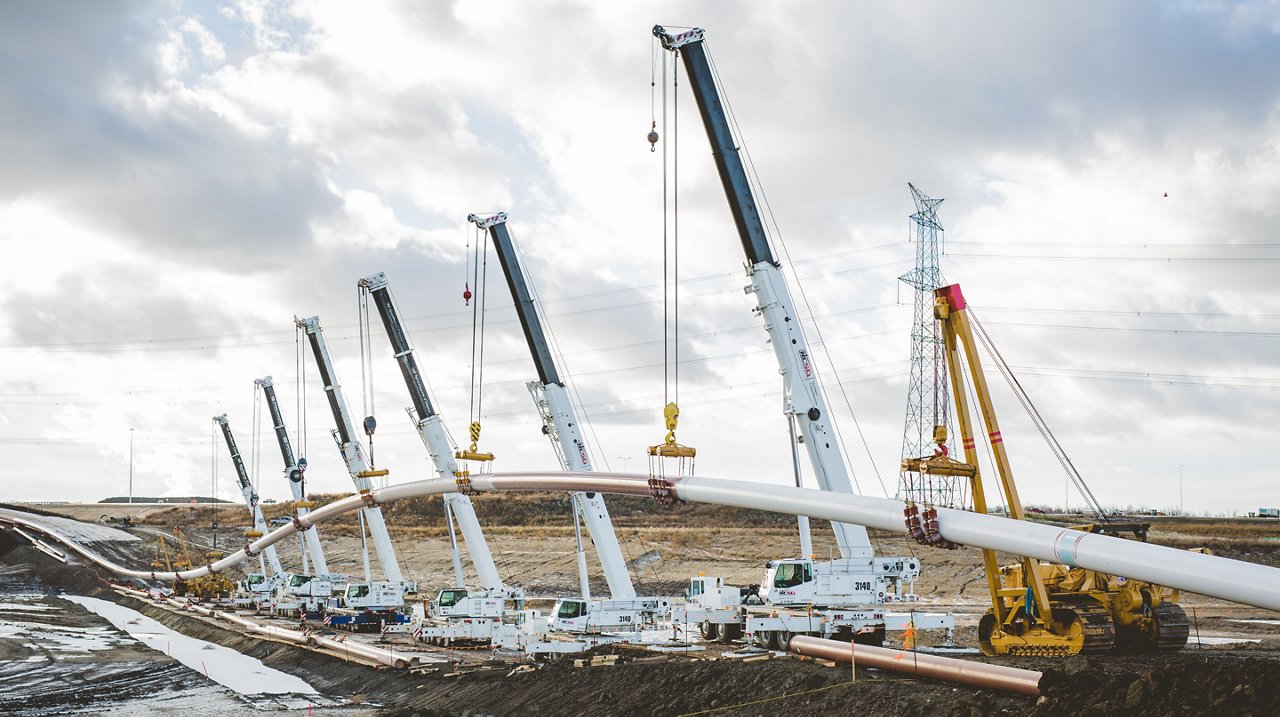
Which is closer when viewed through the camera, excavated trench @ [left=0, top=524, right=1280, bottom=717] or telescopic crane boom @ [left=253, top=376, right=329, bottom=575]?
excavated trench @ [left=0, top=524, right=1280, bottom=717]

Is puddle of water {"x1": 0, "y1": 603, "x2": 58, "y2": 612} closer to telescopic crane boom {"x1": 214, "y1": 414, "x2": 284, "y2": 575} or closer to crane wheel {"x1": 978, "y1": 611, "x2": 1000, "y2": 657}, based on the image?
telescopic crane boom {"x1": 214, "y1": 414, "x2": 284, "y2": 575}

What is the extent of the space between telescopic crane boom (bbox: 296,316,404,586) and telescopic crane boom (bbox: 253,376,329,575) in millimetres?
10666

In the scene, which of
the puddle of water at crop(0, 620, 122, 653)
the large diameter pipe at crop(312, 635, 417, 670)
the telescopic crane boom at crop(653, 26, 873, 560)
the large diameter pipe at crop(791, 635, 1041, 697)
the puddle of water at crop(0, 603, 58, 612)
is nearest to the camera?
the large diameter pipe at crop(791, 635, 1041, 697)

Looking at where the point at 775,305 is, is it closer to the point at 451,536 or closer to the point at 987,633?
the point at 987,633

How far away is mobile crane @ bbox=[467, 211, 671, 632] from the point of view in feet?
137

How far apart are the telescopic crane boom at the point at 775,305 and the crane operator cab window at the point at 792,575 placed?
156cm

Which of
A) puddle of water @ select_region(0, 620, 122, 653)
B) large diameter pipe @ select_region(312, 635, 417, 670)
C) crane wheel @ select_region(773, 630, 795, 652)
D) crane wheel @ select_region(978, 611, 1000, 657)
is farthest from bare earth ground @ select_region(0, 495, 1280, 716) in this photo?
crane wheel @ select_region(773, 630, 795, 652)

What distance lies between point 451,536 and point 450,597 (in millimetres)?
3094

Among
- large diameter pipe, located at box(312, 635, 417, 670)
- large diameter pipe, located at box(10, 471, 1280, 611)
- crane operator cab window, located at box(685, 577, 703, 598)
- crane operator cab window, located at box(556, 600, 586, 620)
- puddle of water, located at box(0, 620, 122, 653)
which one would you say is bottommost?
puddle of water, located at box(0, 620, 122, 653)

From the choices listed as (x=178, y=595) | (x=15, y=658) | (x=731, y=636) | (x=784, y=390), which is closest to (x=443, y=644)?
(x=731, y=636)

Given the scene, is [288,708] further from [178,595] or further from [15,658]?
[178,595]

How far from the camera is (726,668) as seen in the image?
97.0 feet

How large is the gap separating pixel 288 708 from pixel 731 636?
16175 mm

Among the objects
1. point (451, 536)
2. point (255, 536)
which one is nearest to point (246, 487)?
point (255, 536)
